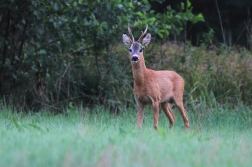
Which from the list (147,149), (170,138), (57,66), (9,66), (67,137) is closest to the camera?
(147,149)

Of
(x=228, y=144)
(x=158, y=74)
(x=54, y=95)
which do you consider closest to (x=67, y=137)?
(x=228, y=144)

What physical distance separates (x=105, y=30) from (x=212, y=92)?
115 inches

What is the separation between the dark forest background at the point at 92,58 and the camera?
1272cm

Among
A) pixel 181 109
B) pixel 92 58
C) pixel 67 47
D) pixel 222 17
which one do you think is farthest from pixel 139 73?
pixel 222 17

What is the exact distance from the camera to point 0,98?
13.2 meters

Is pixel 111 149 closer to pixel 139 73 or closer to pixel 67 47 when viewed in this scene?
pixel 139 73

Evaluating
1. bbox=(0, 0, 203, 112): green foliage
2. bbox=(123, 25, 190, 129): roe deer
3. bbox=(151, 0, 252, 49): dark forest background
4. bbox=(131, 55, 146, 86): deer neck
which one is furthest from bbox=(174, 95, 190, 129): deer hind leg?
bbox=(151, 0, 252, 49): dark forest background

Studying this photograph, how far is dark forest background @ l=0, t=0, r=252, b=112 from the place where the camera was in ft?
41.7

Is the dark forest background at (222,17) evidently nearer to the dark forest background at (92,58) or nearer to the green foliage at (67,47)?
the dark forest background at (92,58)

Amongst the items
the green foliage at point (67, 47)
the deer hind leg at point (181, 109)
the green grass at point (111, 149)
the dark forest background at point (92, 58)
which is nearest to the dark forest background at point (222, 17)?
the dark forest background at point (92, 58)

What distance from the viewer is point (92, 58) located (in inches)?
610

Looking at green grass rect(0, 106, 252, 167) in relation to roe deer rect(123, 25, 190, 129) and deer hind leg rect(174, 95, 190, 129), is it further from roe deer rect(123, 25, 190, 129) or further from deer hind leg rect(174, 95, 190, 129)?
deer hind leg rect(174, 95, 190, 129)

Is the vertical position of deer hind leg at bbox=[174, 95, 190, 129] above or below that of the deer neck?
below

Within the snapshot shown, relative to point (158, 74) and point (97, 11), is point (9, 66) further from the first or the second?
point (158, 74)
